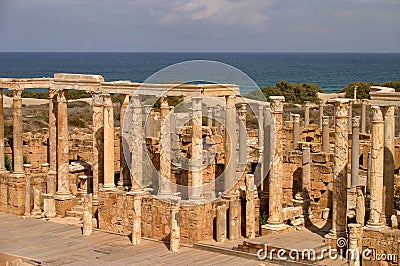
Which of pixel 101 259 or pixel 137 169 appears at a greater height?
pixel 137 169

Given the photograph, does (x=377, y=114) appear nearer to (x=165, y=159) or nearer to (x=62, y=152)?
(x=165, y=159)

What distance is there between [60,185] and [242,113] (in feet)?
20.1

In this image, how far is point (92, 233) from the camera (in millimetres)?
23391

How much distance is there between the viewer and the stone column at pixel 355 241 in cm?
1841

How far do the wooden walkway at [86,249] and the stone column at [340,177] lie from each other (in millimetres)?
2229

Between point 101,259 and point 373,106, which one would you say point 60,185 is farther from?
point 373,106

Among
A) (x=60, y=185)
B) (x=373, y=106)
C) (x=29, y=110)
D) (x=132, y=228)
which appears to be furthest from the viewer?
(x=29, y=110)

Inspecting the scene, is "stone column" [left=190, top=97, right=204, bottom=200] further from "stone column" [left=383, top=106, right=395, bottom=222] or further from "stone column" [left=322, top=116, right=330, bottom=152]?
"stone column" [left=322, top=116, right=330, bottom=152]

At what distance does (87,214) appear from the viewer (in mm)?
22906

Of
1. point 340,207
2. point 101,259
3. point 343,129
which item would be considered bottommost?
point 101,259

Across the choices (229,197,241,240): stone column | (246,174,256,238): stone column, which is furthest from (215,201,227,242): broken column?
(246,174,256,238): stone column

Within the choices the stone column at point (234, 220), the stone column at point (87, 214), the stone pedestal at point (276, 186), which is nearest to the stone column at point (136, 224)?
the stone column at point (87, 214)

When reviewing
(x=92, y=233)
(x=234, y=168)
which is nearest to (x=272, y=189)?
(x=234, y=168)

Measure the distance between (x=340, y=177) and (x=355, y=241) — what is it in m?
1.84
